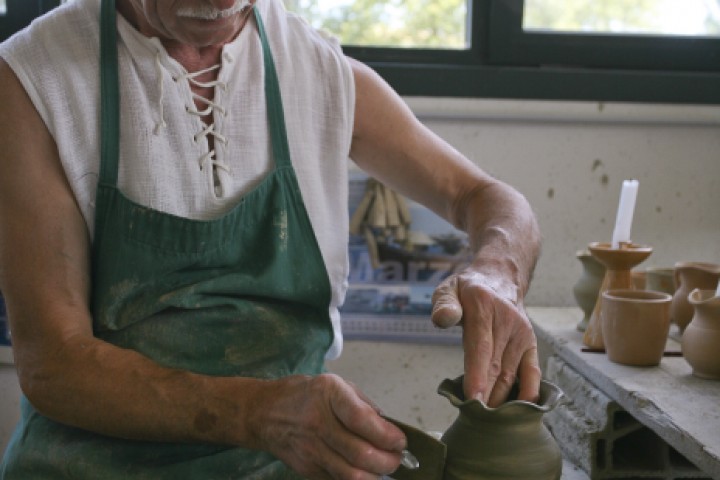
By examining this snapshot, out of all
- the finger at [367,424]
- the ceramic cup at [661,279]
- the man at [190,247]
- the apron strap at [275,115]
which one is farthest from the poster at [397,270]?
the finger at [367,424]

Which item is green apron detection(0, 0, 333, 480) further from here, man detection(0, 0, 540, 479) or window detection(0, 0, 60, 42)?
window detection(0, 0, 60, 42)

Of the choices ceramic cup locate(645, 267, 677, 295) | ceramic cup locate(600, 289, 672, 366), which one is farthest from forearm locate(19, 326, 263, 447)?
ceramic cup locate(645, 267, 677, 295)

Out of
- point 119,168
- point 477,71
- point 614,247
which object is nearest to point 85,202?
point 119,168

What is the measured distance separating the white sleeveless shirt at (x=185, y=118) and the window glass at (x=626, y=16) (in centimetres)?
111

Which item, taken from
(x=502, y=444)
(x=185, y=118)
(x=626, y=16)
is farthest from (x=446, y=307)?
(x=626, y=16)

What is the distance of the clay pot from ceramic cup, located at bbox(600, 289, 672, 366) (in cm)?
66

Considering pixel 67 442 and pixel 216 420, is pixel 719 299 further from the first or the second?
pixel 67 442

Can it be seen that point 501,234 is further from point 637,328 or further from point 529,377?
Result: point 637,328

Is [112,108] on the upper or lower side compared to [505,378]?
upper

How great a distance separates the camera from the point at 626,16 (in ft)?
8.27

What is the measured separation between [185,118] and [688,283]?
1.19m

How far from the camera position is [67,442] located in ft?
4.47

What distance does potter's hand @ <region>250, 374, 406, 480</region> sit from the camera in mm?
1104

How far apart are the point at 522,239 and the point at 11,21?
159 centimetres
